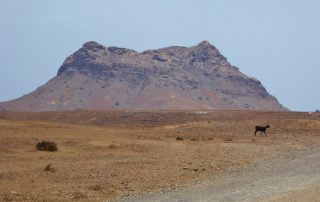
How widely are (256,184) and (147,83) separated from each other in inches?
5144

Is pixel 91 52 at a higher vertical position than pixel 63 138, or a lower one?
higher

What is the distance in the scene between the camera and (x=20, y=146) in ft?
102

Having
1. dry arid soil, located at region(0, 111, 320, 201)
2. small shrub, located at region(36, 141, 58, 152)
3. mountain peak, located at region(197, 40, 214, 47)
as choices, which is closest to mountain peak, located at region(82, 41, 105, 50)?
mountain peak, located at region(197, 40, 214, 47)

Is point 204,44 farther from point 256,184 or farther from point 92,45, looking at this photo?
point 256,184

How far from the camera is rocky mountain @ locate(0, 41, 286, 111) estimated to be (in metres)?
138

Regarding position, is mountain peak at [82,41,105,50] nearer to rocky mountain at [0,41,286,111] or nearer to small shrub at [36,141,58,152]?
rocky mountain at [0,41,286,111]

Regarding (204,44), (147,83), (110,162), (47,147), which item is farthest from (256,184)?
(204,44)

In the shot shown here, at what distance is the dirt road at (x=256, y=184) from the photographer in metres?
16.2

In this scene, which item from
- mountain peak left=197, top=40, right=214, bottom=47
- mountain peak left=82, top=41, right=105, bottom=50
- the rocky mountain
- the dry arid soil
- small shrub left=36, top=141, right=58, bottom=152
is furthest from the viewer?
mountain peak left=197, top=40, right=214, bottom=47

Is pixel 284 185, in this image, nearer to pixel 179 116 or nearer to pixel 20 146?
pixel 20 146

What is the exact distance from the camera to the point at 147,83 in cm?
14875

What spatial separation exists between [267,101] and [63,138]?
127597 millimetres

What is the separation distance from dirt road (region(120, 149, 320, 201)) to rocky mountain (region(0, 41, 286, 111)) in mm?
106322

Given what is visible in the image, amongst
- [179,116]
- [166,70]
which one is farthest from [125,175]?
Answer: [166,70]
